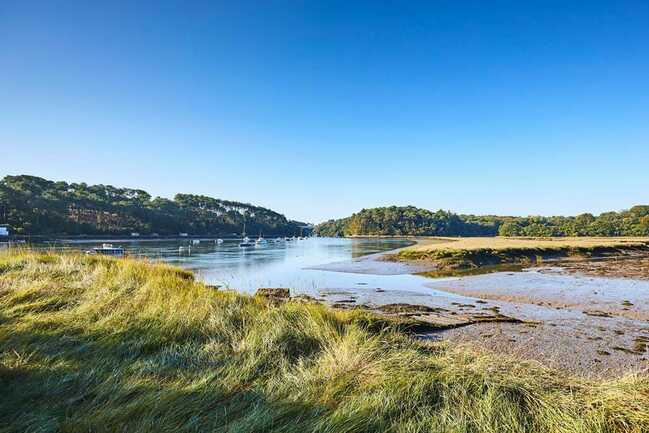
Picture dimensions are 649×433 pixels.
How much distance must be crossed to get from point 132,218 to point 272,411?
358 ft

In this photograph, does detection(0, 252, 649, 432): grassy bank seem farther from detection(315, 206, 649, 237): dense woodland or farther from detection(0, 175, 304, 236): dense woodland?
detection(315, 206, 649, 237): dense woodland

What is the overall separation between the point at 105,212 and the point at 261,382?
111m

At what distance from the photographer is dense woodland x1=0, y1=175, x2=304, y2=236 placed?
240ft

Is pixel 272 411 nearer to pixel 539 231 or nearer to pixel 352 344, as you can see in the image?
pixel 352 344

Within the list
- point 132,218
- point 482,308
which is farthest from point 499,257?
point 132,218

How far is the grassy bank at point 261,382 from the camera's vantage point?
A: 111 inches

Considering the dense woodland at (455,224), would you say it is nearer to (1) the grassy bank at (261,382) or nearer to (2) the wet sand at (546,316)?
(2) the wet sand at (546,316)

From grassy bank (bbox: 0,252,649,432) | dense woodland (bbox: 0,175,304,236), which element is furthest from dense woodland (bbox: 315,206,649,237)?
grassy bank (bbox: 0,252,649,432)

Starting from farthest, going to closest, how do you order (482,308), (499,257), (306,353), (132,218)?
(132,218), (499,257), (482,308), (306,353)

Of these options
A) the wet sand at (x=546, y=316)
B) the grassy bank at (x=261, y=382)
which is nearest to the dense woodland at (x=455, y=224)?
the wet sand at (x=546, y=316)

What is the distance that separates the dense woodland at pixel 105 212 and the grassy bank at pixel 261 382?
83.3 metres

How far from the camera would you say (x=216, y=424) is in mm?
2738

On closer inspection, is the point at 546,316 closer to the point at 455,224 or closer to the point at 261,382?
the point at 261,382

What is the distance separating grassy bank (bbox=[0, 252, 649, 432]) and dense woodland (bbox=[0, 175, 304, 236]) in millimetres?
83285
